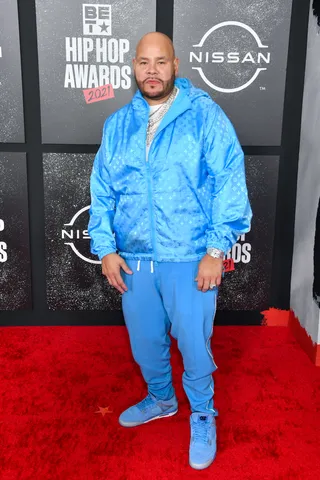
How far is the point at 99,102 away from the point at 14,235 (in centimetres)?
95

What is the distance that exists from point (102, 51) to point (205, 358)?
70.8 inches

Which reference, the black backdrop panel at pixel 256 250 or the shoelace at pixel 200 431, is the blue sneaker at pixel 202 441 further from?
the black backdrop panel at pixel 256 250

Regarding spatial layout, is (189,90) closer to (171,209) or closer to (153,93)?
(153,93)

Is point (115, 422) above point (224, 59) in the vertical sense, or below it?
below

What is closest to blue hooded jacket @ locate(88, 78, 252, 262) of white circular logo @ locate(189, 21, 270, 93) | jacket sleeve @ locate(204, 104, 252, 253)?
jacket sleeve @ locate(204, 104, 252, 253)

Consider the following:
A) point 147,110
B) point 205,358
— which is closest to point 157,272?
point 205,358

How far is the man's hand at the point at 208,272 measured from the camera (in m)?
1.67

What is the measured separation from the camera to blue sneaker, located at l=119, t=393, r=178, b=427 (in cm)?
202

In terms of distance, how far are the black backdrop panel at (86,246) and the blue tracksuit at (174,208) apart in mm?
1050

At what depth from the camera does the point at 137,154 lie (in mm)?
1703

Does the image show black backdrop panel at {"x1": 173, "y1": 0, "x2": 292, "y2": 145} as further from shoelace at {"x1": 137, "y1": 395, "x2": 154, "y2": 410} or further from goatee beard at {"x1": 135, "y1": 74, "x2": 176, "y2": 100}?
shoelace at {"x1": 137, "y1": 395, "x2": 154, "y2": 410}

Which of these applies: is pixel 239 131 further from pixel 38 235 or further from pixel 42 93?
pixel 38 235

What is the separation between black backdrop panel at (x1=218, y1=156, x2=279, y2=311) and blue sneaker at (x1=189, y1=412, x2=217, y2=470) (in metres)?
1.16

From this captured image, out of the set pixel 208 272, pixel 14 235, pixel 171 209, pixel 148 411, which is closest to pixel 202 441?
pixel 148 411
